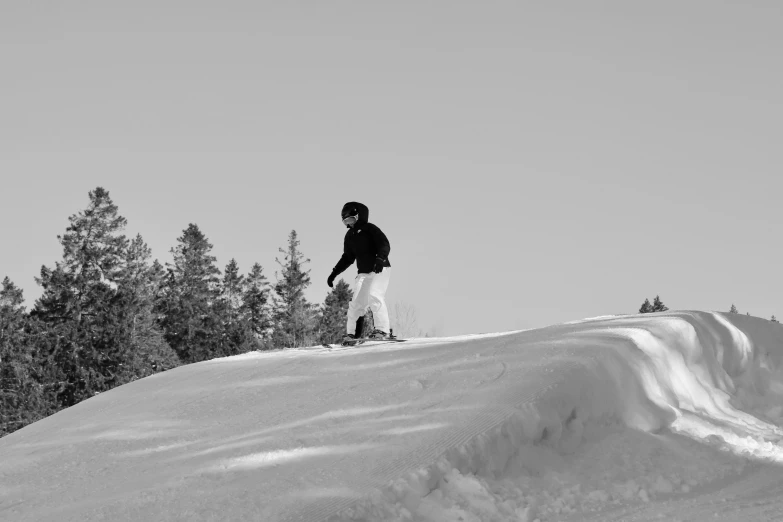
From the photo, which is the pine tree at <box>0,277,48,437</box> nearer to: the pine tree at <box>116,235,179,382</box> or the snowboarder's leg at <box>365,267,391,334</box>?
the pine tree at <box>116,235,179,382</box>

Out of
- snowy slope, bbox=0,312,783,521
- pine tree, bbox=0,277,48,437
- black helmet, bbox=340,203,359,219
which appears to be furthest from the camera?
pine tree, bbox=0,277,48,437

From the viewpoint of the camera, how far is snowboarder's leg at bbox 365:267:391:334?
12.4m

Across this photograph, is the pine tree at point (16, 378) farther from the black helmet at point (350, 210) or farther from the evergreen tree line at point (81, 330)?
the black helmet at point (350, 210)

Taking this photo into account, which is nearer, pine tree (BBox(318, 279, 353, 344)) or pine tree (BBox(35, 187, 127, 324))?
pine tree (BBox(35, 187, 127, 324))

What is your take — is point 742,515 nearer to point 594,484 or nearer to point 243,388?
point 594,484

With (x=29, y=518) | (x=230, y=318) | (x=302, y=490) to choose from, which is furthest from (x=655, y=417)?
(x=230, y=318)

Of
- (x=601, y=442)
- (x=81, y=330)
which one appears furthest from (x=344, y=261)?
(x=81, y=330)

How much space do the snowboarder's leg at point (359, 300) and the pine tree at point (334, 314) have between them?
53.1m

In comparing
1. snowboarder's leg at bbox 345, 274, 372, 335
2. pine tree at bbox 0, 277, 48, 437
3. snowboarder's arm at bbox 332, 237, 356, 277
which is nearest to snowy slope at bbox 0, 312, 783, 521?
snowboarder's leg at bbox 345, 274, 372, 335

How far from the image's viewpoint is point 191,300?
62.6 meters

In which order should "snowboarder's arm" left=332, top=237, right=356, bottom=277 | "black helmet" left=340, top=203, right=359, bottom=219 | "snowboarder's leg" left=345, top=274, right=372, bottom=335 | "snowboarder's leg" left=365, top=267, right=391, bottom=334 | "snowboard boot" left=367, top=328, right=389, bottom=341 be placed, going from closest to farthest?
"snowboard boot" left=367, top=328, right=389, bottom=341, "snowboarder's leg" left=365, top=267, right=391, bottom=334, "snowboarder's leg" left=345, top=274, right=372, bottom=335, "black helmet" left=340, top=203, right=359, bottom=219, "snowboarder's arm" left=332, top=237, right=356, bottom=277

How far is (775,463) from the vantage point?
7082mm

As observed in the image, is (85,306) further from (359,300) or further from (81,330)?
→ (359,300)

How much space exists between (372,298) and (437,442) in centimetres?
616
